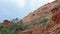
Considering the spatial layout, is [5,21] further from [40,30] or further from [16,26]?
[40,30]

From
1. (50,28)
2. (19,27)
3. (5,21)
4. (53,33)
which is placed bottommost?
(53,33)

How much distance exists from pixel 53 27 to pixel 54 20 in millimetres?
841

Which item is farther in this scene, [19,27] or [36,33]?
[19,27]

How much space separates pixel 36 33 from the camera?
2814 centimetres

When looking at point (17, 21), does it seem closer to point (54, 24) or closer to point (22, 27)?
point (22, 27)

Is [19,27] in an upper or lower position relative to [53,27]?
upper

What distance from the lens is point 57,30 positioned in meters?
22.5

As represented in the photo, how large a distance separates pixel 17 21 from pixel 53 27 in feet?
66.9

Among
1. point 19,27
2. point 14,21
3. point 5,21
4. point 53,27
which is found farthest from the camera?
point 5,21

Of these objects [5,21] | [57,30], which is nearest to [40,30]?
[57,30]

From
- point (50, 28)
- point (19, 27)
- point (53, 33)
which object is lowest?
point (53, 33)

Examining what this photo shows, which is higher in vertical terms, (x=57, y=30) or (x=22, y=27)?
(x=22, y=27)

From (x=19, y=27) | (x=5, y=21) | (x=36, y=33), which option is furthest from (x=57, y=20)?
(x=5, y=21)

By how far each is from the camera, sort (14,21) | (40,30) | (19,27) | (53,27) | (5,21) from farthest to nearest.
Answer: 1. (5,21)
2. (14,21)
3. (19,27)
4. (40,30)
5. (53,27)
